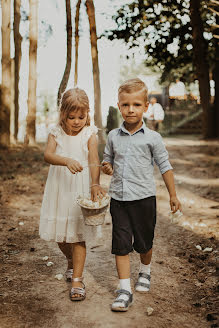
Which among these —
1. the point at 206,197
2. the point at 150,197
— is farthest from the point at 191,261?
the point at 206,197

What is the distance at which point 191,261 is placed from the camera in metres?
4.85

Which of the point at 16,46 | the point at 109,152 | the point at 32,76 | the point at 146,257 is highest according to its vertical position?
the point at 16,46

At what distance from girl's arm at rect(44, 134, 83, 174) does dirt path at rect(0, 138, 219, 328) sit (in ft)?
3.90

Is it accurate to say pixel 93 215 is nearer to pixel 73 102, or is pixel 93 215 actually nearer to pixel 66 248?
pixel 66 248

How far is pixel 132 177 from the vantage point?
145 inches

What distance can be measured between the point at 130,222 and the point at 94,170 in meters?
0.56

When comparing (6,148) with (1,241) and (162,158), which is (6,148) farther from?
(162,158)

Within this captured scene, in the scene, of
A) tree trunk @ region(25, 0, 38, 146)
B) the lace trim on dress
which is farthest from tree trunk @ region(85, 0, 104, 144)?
the lace trim on dress

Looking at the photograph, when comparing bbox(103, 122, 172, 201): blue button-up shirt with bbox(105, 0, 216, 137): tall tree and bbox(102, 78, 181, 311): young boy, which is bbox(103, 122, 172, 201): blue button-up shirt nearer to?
bbox(102, 78, 181, 311): young boy

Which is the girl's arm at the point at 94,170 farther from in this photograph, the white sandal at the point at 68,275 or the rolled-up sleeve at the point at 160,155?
the white sandal at the point at 68,275

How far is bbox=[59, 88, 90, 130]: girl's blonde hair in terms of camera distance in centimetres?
369

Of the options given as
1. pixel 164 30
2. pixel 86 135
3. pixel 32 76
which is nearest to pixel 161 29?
pixel 164 30

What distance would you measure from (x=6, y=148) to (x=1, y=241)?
919cm

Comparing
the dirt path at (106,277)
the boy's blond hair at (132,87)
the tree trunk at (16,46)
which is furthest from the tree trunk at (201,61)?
the boy's blond hair at (132,87)
